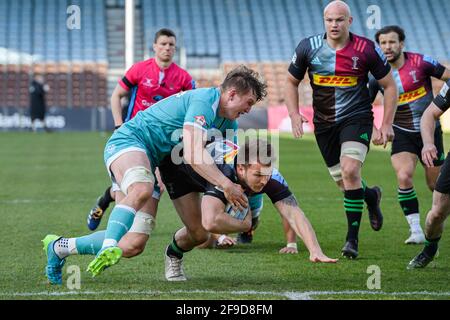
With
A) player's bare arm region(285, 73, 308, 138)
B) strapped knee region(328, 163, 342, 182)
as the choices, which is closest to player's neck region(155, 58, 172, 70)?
player's bare arm region(285, 73, 308, 138)

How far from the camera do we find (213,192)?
6332 mm

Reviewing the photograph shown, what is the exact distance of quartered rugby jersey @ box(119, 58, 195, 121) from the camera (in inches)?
368

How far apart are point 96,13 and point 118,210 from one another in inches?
1536

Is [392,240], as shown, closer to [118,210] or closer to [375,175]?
[118,210]

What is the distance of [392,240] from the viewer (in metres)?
8.82

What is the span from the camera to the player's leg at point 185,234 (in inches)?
255

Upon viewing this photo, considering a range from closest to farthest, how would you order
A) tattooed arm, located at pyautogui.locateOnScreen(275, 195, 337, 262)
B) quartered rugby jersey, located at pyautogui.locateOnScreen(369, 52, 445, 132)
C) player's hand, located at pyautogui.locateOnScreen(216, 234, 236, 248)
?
tattooed arm, located at pyautogui.locateOnScreen(275, 195, 337, 262) < player's hand, located at pyautogui.locateOnScreen(216, 234, 236, 248) < quartered rugby jersey, located at pyautogui.locateOnScreen(369, 52, 445, 132)

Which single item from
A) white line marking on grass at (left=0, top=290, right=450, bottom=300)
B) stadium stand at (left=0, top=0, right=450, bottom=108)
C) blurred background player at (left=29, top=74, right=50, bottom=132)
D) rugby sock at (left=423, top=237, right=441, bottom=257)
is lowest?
white line marking on grass at (left=0, top=290, right=450, bottom=300)

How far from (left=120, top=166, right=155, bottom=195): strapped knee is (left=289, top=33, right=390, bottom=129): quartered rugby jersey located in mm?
2773

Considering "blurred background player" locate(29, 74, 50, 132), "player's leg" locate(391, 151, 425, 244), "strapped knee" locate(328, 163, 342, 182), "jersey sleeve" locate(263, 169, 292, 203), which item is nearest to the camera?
"jersey sleeve" locate(263, 169, 292, 203)

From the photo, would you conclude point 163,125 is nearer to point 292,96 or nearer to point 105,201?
point 292,96

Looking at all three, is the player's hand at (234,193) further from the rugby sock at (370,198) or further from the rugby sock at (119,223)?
the rugby sock at (370,198)

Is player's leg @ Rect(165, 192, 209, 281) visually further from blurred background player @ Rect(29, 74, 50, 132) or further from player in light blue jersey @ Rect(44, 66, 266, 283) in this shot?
blurred background player @ Rect(29, 74, 50, 132)

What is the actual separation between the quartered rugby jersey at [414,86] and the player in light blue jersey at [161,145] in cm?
350
